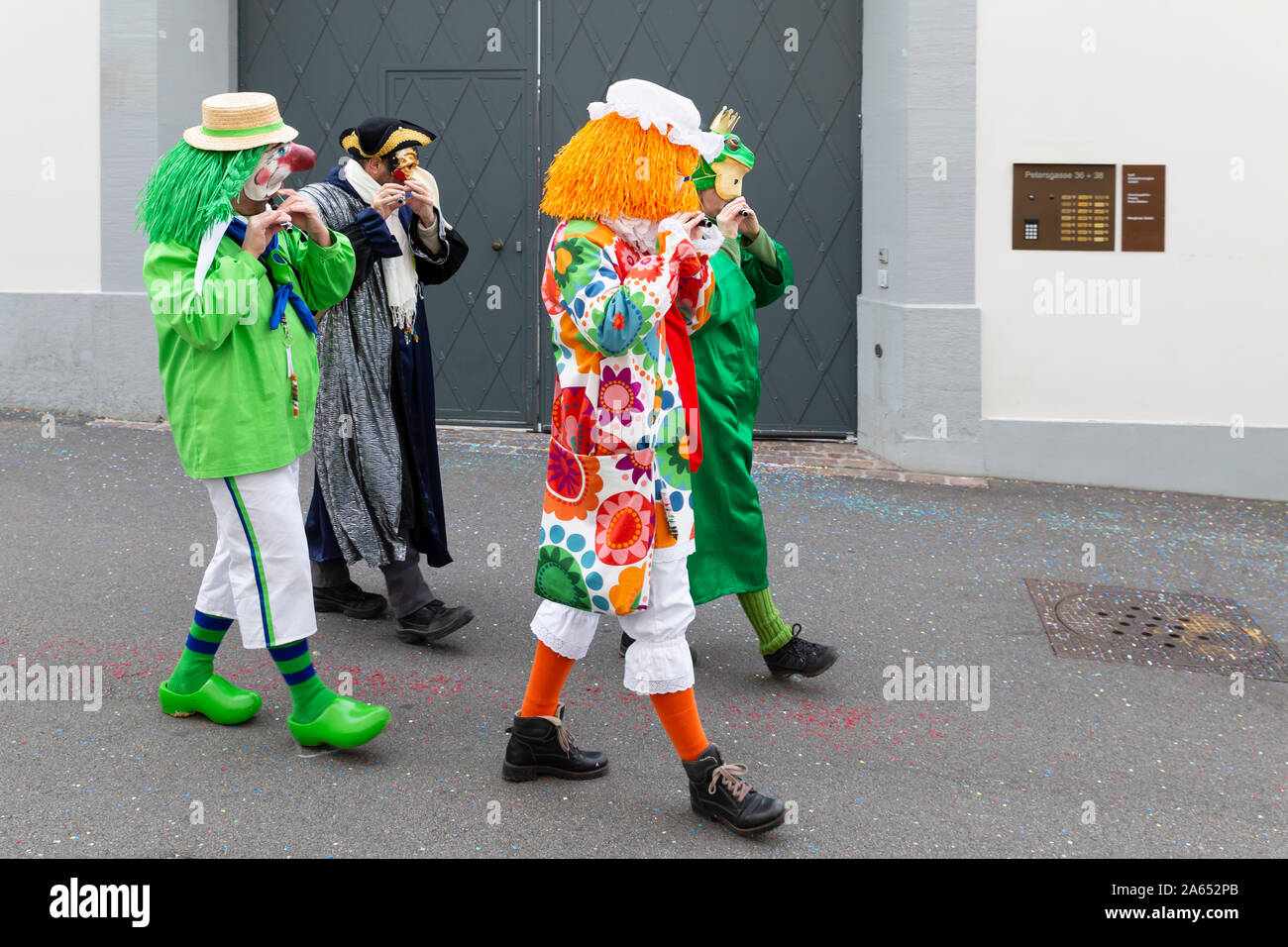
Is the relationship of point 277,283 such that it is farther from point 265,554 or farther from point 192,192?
point 265,554

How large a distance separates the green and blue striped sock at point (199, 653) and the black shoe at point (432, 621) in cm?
88

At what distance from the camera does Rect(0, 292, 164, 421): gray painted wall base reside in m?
8.83

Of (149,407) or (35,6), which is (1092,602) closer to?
(149,407)

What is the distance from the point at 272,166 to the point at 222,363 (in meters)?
0.58

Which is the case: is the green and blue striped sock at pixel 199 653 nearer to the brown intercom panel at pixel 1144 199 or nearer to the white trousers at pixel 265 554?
the white trousers at pixel 265 554

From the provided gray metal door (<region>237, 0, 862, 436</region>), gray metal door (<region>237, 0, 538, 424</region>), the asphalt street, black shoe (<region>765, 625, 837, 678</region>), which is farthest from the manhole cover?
gray metal door (<region>237, 0, 538, 424</region>)

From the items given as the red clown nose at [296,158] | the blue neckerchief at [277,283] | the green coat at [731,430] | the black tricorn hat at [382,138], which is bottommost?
the green coat at [731,430]

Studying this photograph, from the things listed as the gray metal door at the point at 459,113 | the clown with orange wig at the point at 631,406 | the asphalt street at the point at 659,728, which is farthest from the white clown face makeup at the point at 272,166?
the gray metal door at the point at 459,113

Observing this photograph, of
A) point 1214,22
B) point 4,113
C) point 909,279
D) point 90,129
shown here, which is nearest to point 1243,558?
point 909,279

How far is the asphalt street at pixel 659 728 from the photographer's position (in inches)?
143

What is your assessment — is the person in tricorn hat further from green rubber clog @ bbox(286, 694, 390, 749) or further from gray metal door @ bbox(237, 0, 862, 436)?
gray metal door @ bbox(237, 0, 862, 436)

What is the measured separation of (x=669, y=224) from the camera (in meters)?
3.52

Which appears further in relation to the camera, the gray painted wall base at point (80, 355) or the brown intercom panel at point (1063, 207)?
the gray painted wall base at point (80, 355)

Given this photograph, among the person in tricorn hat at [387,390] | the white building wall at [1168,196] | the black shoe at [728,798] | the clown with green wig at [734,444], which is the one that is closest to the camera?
the black shoe at [728,798]
